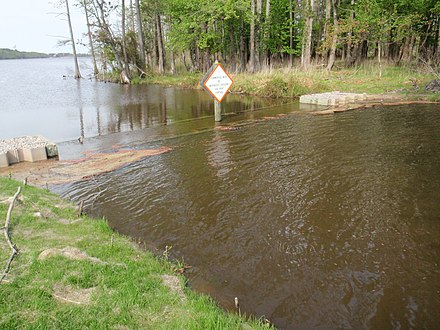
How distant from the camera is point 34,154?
8688 millimetres

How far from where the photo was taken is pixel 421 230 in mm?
4840

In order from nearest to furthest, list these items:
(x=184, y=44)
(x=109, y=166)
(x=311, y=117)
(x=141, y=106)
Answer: (x=109, y=166)
(x=311, y=117)
(x=141, y=106)
(x=184, y=44)

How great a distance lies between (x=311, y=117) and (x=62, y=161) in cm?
832

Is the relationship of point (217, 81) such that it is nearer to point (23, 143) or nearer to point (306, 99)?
point (306, 99)

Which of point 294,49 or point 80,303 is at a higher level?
point 294,49

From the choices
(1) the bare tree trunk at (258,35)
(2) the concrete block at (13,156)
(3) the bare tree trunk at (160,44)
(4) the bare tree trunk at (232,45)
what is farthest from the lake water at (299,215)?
(3) the bare tree trunk at (160,44)

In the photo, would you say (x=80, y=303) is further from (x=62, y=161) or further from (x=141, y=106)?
(x=141, y=106)

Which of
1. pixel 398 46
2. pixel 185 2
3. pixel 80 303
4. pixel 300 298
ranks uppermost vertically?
pixel 185 2

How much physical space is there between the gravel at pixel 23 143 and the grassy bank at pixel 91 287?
14.7ft

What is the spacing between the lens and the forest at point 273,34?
21141mm

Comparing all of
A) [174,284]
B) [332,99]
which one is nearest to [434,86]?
[332,99]

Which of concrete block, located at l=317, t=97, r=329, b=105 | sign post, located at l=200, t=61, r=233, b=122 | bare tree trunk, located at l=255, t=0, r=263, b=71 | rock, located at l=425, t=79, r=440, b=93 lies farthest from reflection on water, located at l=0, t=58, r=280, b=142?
rock, located at l=425, t=79, r=440, b=93

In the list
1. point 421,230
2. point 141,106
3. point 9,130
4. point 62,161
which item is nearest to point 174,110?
point 141,106

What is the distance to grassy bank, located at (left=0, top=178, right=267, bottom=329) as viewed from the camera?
Result: 114 inches
